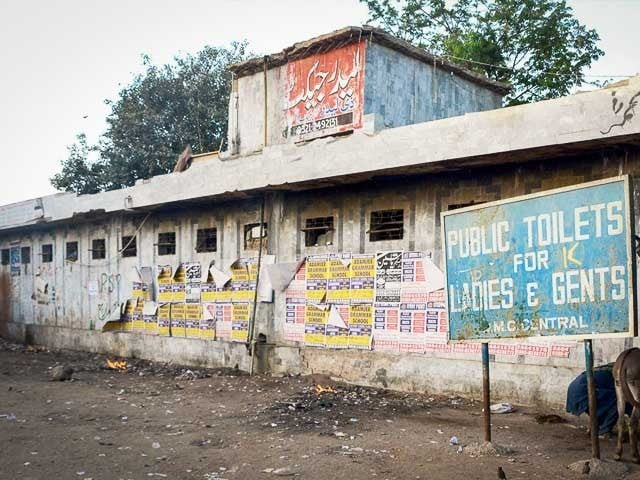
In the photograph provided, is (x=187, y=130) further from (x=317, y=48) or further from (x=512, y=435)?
(x=512, y=435)

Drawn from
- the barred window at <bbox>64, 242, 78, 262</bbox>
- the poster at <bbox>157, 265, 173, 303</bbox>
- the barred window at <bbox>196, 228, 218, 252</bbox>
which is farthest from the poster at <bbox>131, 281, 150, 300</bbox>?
the barred window at <bbox>64, 242, 78, 262</bbox>

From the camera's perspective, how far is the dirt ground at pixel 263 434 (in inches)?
215

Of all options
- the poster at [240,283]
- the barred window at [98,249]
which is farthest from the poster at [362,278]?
the barred window at [98,249]

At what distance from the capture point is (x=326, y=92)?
1251cm

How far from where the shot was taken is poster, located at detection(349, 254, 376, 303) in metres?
9.72

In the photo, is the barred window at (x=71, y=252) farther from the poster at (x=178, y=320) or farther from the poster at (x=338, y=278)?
the poster at (x=338, y=278)

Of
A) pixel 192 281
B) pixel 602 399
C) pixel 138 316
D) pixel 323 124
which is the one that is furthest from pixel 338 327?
pixel 138 316

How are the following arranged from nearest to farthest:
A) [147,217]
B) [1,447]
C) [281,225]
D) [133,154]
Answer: [1,447] < [281,225] < [147,217] < [133,154]

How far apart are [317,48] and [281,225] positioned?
378cm

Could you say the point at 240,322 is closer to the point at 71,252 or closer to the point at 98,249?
the point at 98,249

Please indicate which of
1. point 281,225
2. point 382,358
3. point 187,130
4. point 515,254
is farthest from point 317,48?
point 187,130

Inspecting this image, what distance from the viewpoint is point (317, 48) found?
41.2ft

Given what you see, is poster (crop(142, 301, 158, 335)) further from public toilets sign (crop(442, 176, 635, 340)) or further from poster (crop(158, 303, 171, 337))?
public toilets sign (crop(442, 176, 635, 340))

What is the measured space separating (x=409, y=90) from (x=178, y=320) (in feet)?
21.2
